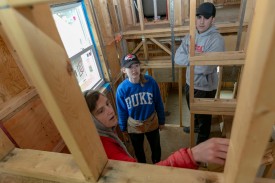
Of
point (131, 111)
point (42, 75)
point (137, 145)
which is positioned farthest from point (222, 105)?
point (42, 75)

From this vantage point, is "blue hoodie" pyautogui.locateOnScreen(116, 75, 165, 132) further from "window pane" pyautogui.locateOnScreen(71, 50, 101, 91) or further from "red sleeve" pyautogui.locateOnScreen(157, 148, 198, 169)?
"red sleeve" pyautogui.locateOnScreen(157, 148, 198, 169)

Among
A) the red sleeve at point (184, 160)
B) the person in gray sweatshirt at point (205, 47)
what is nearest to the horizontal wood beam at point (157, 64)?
the person in gray sweatshirt at point (205, 47)

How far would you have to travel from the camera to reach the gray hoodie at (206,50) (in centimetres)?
176

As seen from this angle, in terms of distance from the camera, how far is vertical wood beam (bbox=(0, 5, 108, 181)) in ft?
0.98

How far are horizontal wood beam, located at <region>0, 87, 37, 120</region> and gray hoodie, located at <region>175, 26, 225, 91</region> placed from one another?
1560 mm

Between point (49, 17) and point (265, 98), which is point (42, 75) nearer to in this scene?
point (49, 17)

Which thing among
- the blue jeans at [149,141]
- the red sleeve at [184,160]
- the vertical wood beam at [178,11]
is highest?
the vertical wood beam at [178,11]

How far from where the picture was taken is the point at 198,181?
0.47 m

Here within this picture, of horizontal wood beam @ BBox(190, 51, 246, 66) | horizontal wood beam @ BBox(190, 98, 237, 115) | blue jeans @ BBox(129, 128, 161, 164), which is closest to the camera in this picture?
horizontal wood beam @ BBox(190, 51, 246, 66)

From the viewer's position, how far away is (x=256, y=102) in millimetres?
268

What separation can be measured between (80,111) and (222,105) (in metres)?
1.59

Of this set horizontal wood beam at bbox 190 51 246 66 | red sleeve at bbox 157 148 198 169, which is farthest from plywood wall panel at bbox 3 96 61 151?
horizontal wood beam at bbox 190 51 246 66

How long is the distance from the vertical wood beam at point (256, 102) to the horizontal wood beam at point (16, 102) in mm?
1203

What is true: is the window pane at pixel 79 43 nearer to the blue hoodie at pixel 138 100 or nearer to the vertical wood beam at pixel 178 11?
the blue hoodie at pixel 138 100
